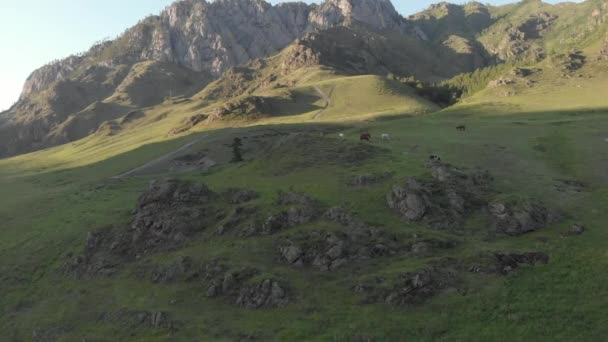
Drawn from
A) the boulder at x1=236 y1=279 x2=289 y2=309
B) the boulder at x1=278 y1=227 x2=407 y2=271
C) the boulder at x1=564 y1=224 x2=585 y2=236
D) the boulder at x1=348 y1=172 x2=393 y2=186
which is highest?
the boulder at x1=348 y1=172 x2=393 y2=186

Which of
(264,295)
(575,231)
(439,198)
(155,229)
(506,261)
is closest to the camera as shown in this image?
(506,261)

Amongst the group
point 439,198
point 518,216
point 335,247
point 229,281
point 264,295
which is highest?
point 439,198

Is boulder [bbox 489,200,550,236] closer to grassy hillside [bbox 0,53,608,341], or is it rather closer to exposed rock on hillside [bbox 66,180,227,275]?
grassy hillside [bbox 0,53,608,341]

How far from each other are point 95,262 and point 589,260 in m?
37.4

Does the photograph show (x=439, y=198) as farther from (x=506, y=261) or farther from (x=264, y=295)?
(x=264, y=295)

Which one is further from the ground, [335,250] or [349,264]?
[335,250]

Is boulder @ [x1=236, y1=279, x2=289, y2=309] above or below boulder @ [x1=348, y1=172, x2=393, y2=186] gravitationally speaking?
below

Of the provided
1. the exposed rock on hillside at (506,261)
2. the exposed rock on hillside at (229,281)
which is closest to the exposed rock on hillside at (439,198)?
the exposed rock on hillside at (506,261)

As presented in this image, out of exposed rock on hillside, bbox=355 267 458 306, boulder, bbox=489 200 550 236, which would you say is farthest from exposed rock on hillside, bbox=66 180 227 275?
boulder, bbox=489 200 550 236

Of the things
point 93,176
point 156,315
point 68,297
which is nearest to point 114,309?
point 156,315

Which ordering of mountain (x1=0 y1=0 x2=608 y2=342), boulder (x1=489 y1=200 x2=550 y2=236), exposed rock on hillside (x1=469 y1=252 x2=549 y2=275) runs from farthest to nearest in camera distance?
boulder (x1=489 y1=200 x2=550 y2=236), exposed rock on hillside (x1=469 y1=252 x2=549 y2=275), mountain (x1=0 y1=0 x2=608 y2=342)

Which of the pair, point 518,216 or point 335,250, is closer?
point 335,250

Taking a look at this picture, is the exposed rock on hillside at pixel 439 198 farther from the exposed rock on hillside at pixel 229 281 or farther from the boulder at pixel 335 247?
the exposed rock on hillside at pixel 229 281

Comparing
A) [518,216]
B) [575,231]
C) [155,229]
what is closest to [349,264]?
[518,216]
